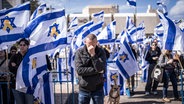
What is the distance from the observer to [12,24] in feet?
23.5

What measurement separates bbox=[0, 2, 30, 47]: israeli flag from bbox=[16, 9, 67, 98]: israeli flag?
89 cm

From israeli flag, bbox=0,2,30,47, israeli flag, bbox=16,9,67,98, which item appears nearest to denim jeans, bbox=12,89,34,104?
israeli flag, bbox=16,9,67,98

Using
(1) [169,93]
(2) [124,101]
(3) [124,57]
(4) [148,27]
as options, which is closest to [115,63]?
(3) [124,57]

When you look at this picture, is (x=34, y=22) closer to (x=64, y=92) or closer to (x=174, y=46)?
(x=174, y=46)

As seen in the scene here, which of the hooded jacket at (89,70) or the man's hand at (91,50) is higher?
the man's hand at (91,50)

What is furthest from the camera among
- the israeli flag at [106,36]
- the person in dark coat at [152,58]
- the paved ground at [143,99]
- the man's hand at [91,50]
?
the israeli flag at [106,36]

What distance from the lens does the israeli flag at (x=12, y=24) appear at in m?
7.02

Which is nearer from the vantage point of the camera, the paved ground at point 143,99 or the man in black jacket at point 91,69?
the man in black jacket at point 91,69

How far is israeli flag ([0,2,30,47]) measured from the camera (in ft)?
23.0

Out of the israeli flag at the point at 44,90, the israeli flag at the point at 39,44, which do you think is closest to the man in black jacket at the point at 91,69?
the israeli flag at the point at 39,44

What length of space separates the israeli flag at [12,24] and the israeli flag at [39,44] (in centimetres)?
89

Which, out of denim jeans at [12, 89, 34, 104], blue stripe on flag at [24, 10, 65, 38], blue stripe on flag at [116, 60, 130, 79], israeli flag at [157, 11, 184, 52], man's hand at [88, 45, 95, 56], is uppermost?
blue stripe on flag at [24, 10, 65, 38]

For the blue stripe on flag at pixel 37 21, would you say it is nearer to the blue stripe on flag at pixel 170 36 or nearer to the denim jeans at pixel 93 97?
the denim jeans at pixel 93 97

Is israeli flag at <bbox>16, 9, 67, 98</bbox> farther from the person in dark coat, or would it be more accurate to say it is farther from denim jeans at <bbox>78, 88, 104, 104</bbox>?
the person in dark coat
